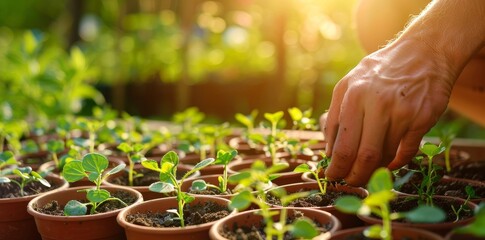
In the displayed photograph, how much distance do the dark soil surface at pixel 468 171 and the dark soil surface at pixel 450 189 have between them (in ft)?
0.88

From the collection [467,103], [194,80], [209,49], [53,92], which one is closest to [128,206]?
[467,103]

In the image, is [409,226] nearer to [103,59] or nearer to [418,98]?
[418,98]

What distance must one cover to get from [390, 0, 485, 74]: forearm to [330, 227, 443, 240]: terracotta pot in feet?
1.33

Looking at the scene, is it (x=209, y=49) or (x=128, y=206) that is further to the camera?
(x=209, y=49)

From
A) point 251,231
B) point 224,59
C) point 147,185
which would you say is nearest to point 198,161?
point 147,185

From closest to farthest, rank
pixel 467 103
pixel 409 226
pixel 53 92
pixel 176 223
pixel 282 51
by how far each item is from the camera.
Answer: pixel 409 226 < pixel 176 223 < pixel 467 103 < pixel 53 92 < pixel 282 51

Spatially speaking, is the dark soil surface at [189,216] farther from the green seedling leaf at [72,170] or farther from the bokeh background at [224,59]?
the bokeh background at [224,59]

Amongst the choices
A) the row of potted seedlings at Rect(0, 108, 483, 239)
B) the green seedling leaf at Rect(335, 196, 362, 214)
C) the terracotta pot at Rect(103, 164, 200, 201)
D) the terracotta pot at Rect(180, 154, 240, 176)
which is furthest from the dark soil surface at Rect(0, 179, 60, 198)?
the green seedling leaf at Rect(335, 196, 362, 214)

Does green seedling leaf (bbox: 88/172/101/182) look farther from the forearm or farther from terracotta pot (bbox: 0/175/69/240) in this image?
the forearm

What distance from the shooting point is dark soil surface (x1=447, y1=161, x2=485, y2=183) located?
1.92 metres

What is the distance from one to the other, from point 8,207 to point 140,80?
13.8ft

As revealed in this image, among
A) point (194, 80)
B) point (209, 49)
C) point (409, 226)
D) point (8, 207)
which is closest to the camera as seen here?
point (409, 226)

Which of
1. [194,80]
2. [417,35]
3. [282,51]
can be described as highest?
[417,35]

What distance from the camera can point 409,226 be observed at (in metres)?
1.14
